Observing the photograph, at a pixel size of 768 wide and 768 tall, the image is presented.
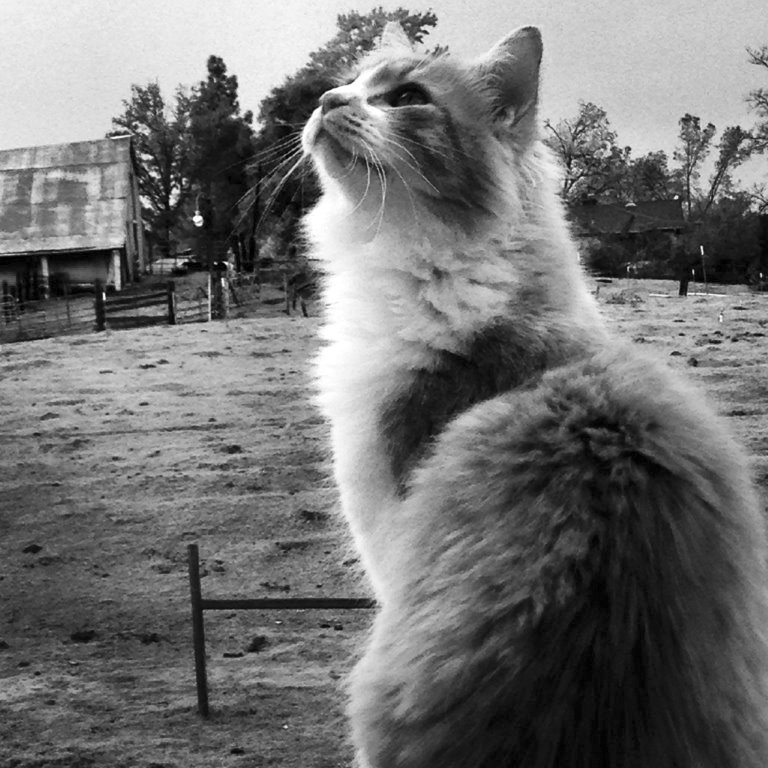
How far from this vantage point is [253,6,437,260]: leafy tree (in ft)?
5.54

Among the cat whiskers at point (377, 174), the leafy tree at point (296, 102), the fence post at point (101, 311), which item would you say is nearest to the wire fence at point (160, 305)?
the fence post at point (101, 311)

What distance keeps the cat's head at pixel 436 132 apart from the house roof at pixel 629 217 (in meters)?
0.60

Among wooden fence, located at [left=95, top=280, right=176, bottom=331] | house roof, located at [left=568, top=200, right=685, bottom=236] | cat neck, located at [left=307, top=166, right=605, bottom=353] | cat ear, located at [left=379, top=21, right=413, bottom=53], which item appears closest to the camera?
cat neck, located at [left=307, top=166, right=605, bottom=353]

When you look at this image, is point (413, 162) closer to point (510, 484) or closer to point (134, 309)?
point (510, 484)

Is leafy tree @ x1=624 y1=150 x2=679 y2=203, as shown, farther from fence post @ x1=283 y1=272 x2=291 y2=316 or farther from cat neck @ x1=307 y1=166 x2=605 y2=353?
cat neck @ x1=307 y1=166 x2=605 y2=353

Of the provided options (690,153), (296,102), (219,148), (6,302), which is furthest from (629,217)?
(6,302)

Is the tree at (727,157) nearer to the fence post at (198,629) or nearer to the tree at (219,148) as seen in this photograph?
the tree at (219,148)

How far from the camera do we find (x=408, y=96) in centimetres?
110

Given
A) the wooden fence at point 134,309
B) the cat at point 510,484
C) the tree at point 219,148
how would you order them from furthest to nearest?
the wooden fence at point 134,309, the tree at point 219,148, the cat at point 510,484

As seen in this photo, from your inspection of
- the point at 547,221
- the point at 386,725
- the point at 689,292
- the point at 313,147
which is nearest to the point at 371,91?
the point at 313,147

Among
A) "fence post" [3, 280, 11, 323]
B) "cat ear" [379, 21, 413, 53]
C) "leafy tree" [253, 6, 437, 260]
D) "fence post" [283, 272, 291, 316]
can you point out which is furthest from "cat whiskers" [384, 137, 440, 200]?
"fence post" [3, 280, 11, 323]

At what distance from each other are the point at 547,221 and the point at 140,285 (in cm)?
127

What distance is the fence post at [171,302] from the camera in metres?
2.10

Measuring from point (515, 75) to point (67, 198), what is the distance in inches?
55.3
